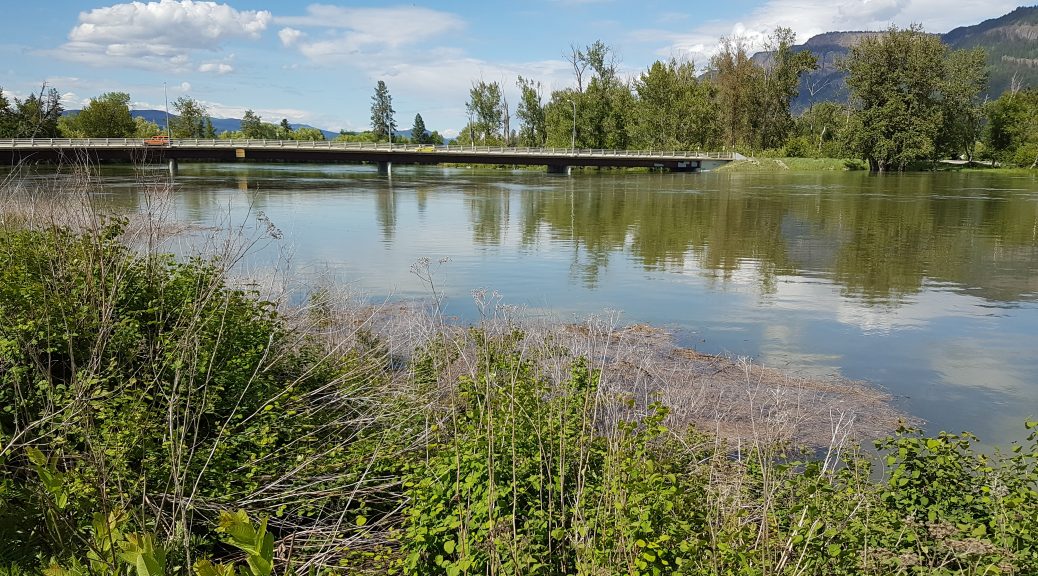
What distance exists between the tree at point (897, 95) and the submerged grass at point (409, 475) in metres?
84.0

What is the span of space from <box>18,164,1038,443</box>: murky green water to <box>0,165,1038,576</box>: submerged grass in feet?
10.8

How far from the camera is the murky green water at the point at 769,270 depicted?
1222 cm

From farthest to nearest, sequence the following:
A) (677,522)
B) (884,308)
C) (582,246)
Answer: (582,246) < (884,308) < (677,522)

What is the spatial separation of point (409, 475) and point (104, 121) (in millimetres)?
127336

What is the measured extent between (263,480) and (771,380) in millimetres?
7706

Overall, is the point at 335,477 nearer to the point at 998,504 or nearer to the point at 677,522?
the point at 677,522

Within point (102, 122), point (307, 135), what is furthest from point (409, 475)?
point (307, 135)

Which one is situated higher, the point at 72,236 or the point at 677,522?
the point at 72,236

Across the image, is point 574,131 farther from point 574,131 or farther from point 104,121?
point 104,121

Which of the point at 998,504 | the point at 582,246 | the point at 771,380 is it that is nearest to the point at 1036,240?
the point at 582,246

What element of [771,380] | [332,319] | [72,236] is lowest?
[771,380]

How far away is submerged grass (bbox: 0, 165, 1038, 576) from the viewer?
470 centimetres

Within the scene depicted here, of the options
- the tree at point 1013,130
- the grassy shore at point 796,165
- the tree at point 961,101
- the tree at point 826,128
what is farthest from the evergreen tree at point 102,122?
the tree at point 1013,130

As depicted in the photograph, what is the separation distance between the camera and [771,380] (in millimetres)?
11062
